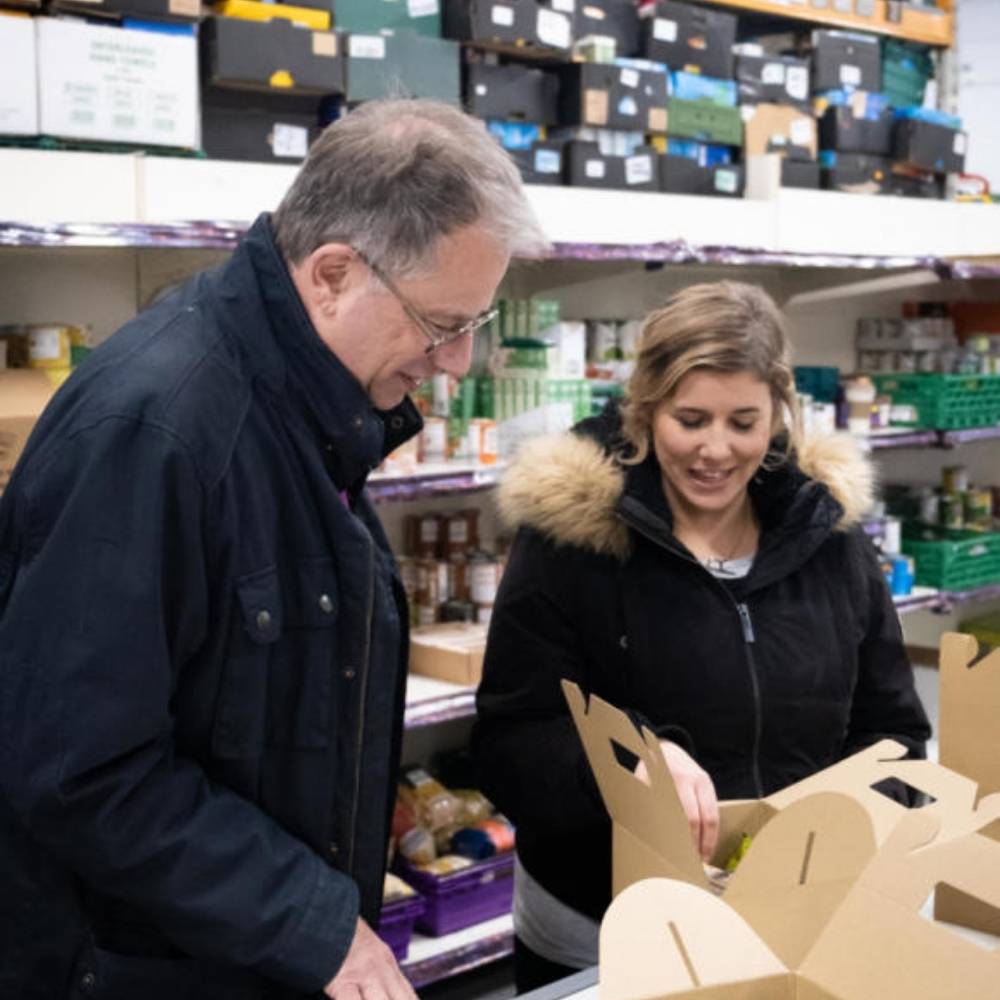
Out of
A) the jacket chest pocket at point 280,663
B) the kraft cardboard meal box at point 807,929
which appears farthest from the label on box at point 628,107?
the kraft cardboard meal box at point 807,929

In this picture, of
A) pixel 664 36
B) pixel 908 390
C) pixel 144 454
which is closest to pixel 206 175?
pixel 664 36

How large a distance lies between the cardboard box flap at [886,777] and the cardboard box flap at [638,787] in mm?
187

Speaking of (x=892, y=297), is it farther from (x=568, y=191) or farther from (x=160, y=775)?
(x=160, y=775)

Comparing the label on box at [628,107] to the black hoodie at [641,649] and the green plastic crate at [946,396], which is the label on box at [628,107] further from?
the black hoodie at [641,649]

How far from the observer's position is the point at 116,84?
10.0ft

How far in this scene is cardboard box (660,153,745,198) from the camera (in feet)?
14.3

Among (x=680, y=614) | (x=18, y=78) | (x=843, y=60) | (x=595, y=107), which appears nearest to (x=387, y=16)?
(x=595, y=107)

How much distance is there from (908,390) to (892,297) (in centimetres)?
91

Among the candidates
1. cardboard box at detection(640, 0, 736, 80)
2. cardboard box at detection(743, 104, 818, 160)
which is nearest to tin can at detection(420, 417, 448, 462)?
cardboard box at detection(640, 0, 736, 80)

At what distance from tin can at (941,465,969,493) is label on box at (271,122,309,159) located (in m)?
2.97

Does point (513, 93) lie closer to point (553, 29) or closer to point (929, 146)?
point (553, 29)

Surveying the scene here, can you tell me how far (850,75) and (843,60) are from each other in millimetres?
66

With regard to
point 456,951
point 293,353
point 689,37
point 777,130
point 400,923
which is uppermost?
point 689,37

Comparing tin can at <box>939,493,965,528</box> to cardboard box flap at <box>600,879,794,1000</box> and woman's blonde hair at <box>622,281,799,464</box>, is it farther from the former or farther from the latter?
cardboard box flap at <box>600,879,794,1000</box>
